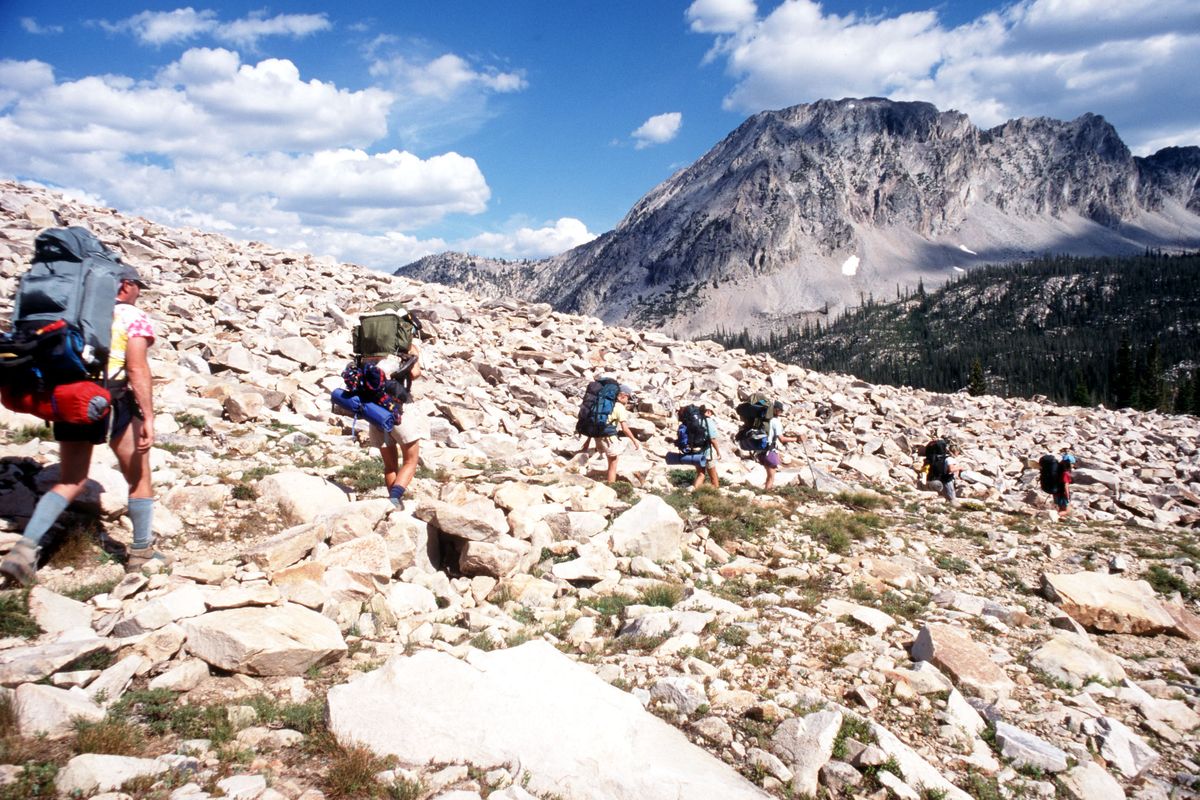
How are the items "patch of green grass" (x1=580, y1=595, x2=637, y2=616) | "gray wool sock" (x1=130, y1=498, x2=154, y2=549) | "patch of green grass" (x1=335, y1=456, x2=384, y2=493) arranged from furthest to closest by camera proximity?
"patch of green grass" (x1=335, y1=456, x2=384, y2=493) < "patch of green grass" (x1=580, y1=595, x2=637, y2=616) < "gray wool sock" (x1=130, y1=498, x2=154, y2=549)

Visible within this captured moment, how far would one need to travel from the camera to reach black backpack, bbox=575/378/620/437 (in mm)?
12773

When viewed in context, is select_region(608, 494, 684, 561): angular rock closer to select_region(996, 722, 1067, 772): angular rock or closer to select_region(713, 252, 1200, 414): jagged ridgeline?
select_region(996, 722, 1067, 772): angular rock

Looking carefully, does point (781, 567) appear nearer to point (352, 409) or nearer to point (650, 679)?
point (650, 679)

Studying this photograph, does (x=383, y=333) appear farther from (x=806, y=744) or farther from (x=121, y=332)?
(x=806, y=744)

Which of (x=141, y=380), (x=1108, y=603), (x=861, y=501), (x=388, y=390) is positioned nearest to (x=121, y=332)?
(x=141, y=380)

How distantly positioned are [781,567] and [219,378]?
11771 millimetres

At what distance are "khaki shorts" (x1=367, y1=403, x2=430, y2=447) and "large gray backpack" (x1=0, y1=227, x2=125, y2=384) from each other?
3.24 metres

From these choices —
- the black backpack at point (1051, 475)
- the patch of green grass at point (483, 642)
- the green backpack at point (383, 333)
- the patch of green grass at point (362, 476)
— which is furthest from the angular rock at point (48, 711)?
the black backpack at point (1051, 475)

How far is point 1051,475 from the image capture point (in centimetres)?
1816

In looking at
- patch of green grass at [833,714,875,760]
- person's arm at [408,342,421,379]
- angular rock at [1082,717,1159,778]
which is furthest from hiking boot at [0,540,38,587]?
angular rock at [1082,717,1159,778]

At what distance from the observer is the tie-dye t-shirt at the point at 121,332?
548 centimetres

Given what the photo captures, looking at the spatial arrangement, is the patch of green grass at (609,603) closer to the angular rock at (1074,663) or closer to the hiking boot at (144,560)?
the hiking boot at (144,560)

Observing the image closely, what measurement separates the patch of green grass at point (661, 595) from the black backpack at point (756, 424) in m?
8.16

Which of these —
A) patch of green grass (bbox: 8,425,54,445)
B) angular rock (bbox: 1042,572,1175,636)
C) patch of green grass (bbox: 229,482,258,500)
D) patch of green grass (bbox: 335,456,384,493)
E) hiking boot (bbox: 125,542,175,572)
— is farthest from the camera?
patch of green grass (bbox: 335,456,384,493)
